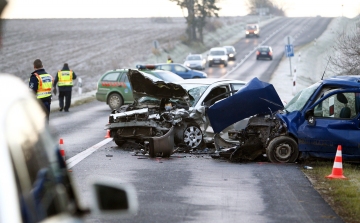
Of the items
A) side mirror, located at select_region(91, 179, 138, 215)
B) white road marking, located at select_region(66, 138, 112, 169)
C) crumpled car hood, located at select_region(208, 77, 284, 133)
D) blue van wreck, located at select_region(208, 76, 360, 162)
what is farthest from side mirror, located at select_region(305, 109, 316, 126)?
side mirror, located at select_region(91, 179, 138, 215)

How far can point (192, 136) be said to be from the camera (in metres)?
16.0

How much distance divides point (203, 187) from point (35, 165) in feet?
27.8

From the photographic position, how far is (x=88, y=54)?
251 feet

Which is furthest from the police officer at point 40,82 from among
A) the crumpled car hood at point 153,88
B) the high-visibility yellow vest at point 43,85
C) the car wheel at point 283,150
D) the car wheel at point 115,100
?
the car wheel at point 115,100

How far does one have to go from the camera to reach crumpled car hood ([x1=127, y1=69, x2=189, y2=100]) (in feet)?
53.8

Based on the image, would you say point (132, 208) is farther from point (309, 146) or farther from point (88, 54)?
point (88, 54)

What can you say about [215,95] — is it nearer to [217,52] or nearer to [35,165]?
[35,165]

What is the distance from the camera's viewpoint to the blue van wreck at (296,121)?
1398cm

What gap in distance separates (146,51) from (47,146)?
78047 millimetres

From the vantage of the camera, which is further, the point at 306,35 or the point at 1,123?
the point at 306,35

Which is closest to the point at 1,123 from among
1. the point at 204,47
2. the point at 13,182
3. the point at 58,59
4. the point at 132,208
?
the point at 13,182

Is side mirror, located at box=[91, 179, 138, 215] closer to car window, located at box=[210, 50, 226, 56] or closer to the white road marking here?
the white road marking

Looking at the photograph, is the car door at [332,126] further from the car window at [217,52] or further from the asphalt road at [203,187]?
the car window at [217,52]

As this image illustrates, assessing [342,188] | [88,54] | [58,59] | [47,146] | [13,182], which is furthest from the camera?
[88,54]
